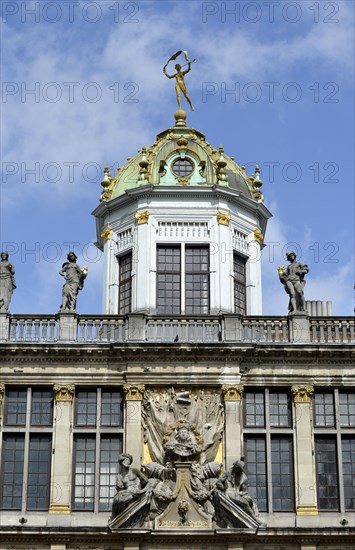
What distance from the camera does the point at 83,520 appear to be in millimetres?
32406

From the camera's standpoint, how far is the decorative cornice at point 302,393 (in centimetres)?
3384

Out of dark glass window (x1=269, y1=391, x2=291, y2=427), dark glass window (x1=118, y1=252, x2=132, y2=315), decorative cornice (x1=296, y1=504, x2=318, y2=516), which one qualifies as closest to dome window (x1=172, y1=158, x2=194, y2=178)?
dark glass window (x1=118, y1=252, x2=132, y2=315)

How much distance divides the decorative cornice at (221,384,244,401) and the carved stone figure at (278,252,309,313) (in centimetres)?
314

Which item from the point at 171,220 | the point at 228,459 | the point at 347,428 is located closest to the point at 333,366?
the point at 347,428

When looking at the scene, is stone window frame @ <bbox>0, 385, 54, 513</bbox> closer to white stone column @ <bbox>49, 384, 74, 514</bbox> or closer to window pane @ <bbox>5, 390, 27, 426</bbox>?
window pane @ <bbox>5, 390, 27, 426</bbox>

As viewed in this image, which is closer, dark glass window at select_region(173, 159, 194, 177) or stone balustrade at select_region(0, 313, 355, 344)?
stone balustrade at select_region(0, 313, 355, 344)

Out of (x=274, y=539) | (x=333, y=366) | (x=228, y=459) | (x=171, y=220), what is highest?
(x=171, y=220)

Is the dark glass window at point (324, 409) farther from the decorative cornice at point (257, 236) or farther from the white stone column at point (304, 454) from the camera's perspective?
the decorative cornice at point (257, 236)

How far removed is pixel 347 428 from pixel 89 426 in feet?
25.2

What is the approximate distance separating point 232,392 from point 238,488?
297cm

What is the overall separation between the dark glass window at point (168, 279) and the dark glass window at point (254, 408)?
413 centimetres

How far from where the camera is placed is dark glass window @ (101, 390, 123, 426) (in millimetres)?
33688

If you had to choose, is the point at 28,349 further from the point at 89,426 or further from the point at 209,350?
the point at 209,350

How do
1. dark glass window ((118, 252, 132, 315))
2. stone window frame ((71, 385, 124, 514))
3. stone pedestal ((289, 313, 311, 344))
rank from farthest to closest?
dark glass window ((118, 252, 132, 315)) < stone pedestal ((289, 313, 311, 344)) < stone window frame ((71, 385, 124, 514))
